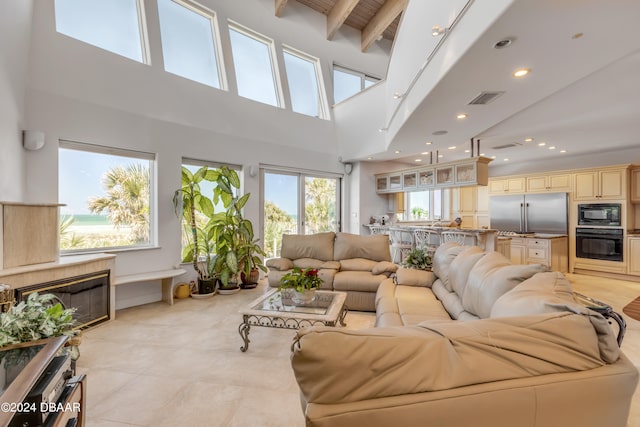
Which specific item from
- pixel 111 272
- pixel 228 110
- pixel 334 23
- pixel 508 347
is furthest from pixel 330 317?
pixel 334 23

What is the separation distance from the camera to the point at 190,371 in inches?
91.2

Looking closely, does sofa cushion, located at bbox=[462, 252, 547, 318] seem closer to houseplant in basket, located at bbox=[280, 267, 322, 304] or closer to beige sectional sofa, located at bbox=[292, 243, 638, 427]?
beige sectional sofa, located at bbox=[292, 243, 638, 427]

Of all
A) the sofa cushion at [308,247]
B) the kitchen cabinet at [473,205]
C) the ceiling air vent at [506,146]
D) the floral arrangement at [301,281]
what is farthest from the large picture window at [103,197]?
the kitchen cabinet at [473,205]

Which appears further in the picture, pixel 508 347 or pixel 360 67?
pixel 360 67

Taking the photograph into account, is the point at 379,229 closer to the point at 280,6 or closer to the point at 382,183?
the point at 382,183

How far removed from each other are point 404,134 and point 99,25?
4.60 m

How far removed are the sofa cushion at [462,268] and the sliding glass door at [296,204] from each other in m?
3.88

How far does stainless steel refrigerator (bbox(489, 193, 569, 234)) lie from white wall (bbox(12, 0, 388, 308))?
14.3ft

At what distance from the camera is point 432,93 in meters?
3.08

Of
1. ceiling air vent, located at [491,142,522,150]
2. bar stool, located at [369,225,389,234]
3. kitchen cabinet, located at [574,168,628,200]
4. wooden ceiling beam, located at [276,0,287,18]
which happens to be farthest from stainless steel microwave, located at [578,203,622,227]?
wooden ceiling beam, located at [276,0,287,18]

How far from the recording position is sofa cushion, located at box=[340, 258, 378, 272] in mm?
3916

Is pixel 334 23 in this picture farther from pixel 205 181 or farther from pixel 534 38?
pixel 534 38

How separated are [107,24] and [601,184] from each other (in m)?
8.85

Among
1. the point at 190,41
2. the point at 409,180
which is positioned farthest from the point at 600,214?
the point at 190,41
